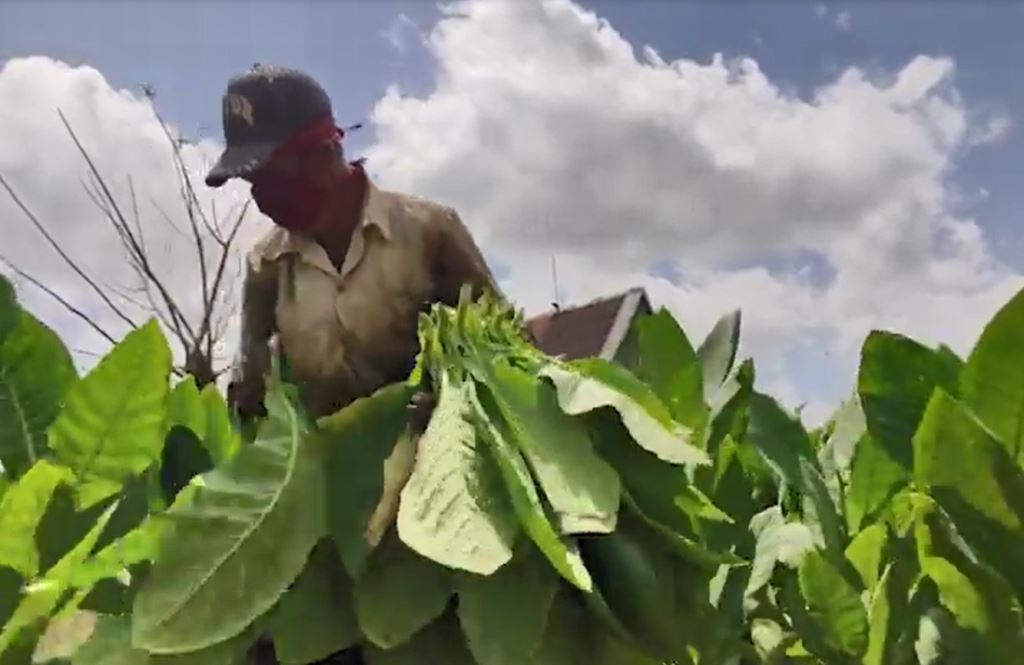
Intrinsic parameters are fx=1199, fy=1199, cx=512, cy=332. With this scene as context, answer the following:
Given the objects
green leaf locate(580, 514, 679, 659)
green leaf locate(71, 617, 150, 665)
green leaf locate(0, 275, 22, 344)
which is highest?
green leaf locate(0, 275, 22, 344)

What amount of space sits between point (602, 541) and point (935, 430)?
0.45ft

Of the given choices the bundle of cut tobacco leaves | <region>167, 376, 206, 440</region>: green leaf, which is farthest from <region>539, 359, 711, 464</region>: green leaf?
<region>167, 376, 206, 440</region>: green leaf

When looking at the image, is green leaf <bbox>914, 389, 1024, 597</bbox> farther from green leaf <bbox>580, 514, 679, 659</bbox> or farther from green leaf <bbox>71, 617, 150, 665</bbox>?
green leaf <bbox>71, 617, 150, 665</bbox>

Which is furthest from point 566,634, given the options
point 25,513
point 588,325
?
point 588,325

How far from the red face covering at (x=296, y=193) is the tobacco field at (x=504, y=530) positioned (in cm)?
17

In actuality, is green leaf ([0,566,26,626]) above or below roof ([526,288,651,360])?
below

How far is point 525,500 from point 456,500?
28 millimetres

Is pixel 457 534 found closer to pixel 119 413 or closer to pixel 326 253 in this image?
pixel 119 413

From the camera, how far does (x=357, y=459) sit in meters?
0.50

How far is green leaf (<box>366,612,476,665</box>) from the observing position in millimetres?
478

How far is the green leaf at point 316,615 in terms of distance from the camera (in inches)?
18.8

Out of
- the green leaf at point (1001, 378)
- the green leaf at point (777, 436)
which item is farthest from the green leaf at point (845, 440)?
the green leaf at point (1001, 378)

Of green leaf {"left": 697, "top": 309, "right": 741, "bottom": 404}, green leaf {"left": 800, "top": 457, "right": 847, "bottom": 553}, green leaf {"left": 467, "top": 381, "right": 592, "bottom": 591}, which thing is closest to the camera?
green leaf {"left": 467, "top": 381, "right": 592, "bottom": 591}

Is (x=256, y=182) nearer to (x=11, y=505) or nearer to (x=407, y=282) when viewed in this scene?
(x=407, y=282)
